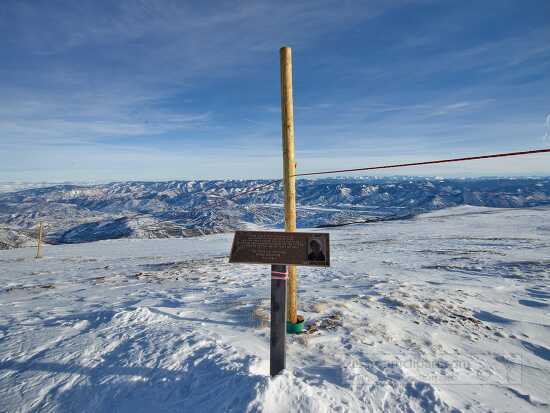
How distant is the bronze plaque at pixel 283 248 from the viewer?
15.6 feet

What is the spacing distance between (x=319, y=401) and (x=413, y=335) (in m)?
3.46

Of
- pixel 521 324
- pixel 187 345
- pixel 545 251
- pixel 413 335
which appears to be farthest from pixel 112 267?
pixel 545 251

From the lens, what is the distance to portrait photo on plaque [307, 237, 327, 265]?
4754 millimetres

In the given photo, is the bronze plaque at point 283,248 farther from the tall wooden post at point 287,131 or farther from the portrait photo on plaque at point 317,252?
the tall wooden post at point 287,131

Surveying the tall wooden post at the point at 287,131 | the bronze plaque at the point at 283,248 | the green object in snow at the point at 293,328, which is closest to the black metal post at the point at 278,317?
the bronze plaque at the point at 283,248

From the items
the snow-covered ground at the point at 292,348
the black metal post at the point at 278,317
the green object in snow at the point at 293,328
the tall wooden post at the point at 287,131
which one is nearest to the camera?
the snow-covered ground at the point at 292,348

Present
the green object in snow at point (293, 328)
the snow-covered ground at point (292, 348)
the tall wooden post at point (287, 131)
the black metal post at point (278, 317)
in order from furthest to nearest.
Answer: the green object in snow at point (293, 328)
the tall wooden post at point (287, 131)
the black metal post at point (278, 317)
the snow-covered ground at point (292, 348)

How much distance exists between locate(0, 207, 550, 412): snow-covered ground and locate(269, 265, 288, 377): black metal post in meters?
0.23

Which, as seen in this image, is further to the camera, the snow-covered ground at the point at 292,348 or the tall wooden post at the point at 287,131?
the tall wooden post at the point at 287,131

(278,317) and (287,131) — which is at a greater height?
(287,131)

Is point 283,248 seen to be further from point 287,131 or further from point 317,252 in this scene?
point 287,131

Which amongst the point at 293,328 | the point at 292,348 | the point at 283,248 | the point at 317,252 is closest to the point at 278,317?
the point at 283,248

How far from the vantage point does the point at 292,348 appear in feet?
20.0

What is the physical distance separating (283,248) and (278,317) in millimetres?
1051
